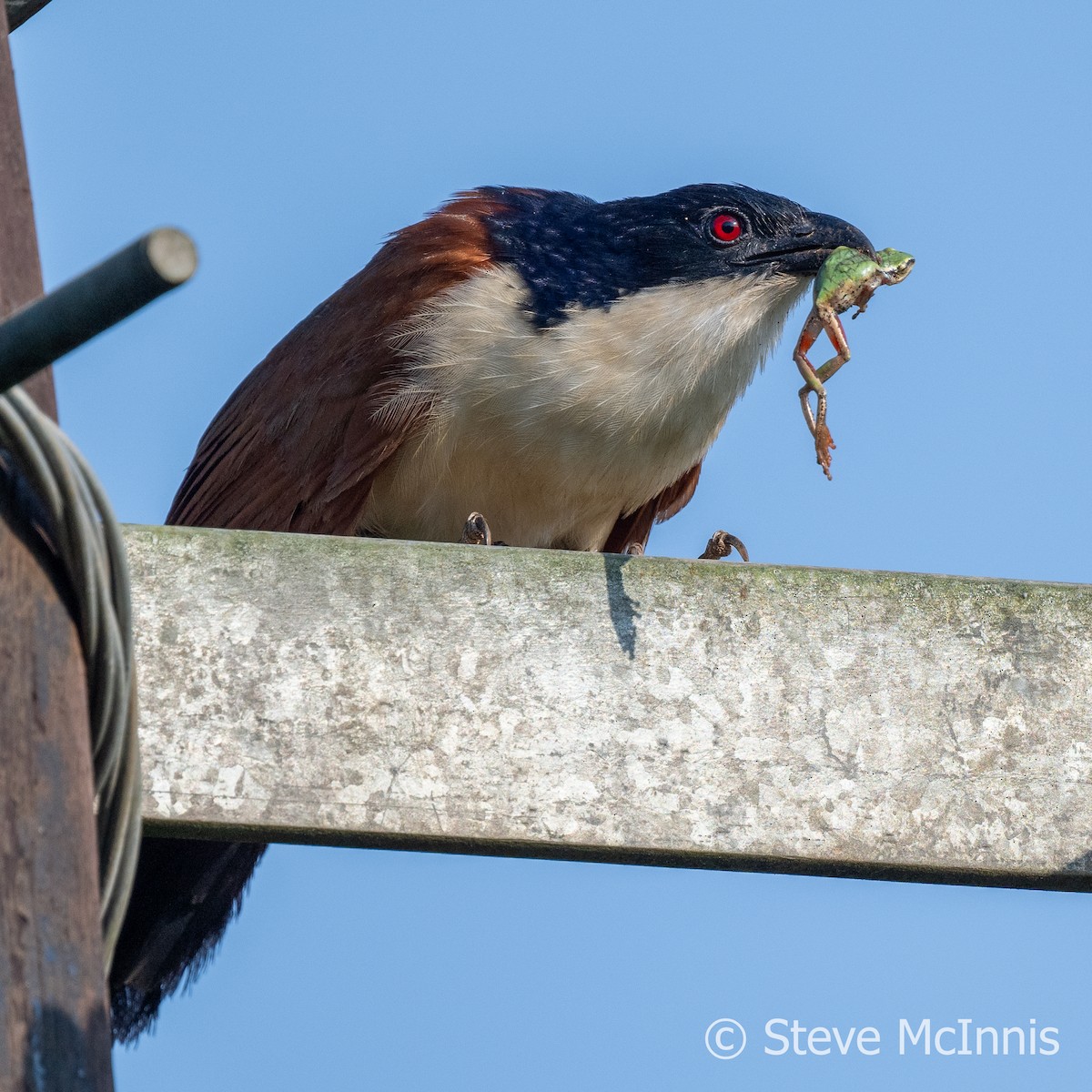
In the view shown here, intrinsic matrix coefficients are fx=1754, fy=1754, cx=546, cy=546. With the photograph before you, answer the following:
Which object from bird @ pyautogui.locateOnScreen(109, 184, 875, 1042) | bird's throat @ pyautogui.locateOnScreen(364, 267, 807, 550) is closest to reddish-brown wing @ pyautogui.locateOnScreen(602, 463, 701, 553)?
bird @ pyautogui.locateOnScreen(109, 184, 875, 1042)

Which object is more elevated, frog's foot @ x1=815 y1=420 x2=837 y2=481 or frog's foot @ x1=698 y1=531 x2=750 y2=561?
frog's foot @ x1=815 y1=420 x2=837 y2=481

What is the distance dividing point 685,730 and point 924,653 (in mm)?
448

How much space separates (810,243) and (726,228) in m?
0.24

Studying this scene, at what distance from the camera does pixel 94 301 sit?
156 cm

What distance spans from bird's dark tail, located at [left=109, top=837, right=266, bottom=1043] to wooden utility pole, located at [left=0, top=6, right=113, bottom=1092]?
1688 mm

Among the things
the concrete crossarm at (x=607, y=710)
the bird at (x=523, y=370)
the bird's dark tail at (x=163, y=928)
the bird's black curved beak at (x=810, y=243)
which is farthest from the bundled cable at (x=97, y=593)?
the bird's black curved beak at (x=810, y=243)

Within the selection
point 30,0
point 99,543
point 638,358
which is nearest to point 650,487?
point 638,358

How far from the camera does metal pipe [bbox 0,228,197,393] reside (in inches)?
59.3

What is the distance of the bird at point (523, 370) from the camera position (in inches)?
172

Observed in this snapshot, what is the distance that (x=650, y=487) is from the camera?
4.64 meters

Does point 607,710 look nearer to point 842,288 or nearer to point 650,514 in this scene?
point 842,288

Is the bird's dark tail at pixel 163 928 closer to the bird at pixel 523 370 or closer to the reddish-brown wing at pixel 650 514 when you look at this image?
the bird at pixel 523 370

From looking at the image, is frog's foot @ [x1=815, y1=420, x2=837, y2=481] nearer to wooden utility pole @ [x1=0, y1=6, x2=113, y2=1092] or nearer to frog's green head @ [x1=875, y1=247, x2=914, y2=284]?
frog's green head @ [x1=875, y1=247, x2=914, y2=284]

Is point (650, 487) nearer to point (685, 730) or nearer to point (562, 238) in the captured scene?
point (562, 238)
